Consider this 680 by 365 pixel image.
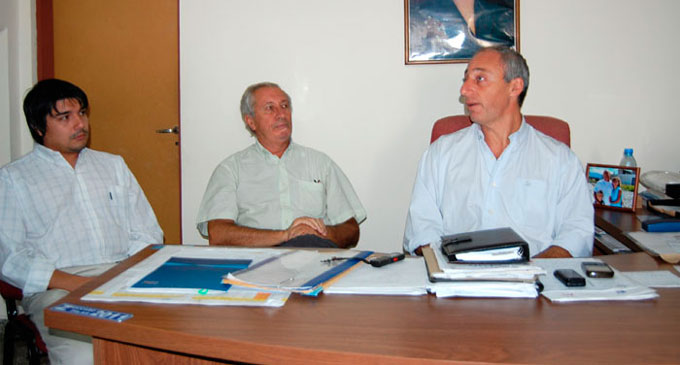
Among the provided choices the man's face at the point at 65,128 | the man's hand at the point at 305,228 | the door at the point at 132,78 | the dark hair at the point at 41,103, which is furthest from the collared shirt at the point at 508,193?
the door at the point at 132,78

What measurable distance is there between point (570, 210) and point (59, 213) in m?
1.89

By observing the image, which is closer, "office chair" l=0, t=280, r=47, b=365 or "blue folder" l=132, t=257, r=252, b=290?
"blue folder" l=132, t=257, r=252, b=290

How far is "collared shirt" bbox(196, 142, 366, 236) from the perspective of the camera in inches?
95.4

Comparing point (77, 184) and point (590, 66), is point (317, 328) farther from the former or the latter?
point (590, 66)

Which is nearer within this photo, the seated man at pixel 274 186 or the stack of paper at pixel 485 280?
the stack of paper at pixel 485 280

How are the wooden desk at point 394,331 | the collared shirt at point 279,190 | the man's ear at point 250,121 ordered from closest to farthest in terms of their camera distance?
the wooden desk at point 394,331
the collared shirt at point 279,190
the man's ear at point 250,121

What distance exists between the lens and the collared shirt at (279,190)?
242 cm

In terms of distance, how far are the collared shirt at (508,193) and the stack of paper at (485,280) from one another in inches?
27.2

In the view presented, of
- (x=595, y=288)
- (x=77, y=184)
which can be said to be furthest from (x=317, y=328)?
(x=77, y=184)

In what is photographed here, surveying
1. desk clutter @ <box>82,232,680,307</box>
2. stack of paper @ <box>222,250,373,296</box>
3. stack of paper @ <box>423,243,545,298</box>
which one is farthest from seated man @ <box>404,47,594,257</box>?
stack of paper @ <box>423,243,545,298</box>

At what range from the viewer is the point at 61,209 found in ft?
6.57

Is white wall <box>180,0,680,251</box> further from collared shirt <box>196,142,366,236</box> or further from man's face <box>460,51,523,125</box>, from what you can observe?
man's face <box>460,51,523,125</box>

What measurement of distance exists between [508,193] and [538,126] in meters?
0.39

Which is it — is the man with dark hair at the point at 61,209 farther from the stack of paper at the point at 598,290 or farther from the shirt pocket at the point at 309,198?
the stack of paper at the point at 598,290
